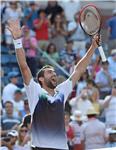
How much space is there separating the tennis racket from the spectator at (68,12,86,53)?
830 cm

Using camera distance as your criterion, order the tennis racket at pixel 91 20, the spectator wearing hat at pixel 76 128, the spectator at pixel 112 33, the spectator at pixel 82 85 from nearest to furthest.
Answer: the tennis racket at pixel 91 20 < the spectator wearing hat at pixel 76 128 < the spectator at pixel 82 85 < the spectator at pixel 112 33

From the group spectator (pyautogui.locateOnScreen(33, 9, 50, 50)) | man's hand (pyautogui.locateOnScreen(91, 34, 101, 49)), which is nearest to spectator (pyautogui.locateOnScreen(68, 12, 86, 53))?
spectator (pyautogui.locateOnScreen(33, 9, 50, 50))

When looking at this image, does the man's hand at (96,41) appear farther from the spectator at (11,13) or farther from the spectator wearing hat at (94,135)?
the spectator at (11,13)

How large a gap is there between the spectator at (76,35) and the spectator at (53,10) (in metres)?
0.41

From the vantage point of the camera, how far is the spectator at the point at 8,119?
11.2 metres

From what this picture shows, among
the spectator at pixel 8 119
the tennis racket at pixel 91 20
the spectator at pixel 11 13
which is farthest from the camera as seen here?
the spectator at pixel 11 13

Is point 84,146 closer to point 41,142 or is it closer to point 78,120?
point 78,120

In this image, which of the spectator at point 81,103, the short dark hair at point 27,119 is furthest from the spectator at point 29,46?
the short dark hair at point 27,119

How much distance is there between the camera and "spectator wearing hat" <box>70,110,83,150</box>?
10664mm

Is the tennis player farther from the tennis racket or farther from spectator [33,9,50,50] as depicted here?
spectator [33,9,50,50]

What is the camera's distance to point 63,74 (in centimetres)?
1448

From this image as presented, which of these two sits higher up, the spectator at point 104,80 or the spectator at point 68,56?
the spectator at point 68,56

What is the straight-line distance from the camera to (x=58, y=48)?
15.9 m

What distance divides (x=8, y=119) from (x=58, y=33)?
17.1 ft
